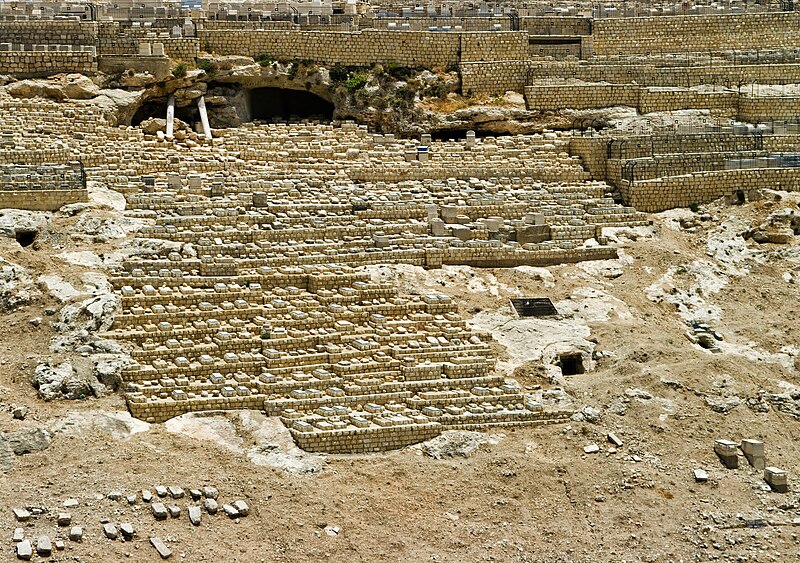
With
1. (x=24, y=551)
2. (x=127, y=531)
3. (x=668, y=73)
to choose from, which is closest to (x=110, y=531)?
(x=127, y=531)

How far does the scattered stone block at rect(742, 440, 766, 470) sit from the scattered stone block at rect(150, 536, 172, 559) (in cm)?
942

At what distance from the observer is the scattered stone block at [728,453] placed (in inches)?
1028

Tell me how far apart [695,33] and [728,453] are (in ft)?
60.2

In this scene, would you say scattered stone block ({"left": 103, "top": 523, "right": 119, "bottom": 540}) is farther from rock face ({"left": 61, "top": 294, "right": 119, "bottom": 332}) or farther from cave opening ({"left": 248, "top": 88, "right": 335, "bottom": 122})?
cave opening ({"left": 248, "top": 88, "right": 335, "bottom": 122})

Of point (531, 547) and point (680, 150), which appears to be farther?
point (680, 150)

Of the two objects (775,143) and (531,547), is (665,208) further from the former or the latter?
(531,547)

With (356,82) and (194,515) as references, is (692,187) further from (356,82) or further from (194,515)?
(194,515)

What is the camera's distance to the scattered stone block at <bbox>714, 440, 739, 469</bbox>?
2611 centimetres

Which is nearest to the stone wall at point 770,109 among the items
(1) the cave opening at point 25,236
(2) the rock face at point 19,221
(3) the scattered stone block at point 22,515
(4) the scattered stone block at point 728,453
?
(4) the scattered stone block at point 728,453

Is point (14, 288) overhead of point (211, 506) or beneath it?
overhead

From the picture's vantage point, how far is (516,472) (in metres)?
25.4

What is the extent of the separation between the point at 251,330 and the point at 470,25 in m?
15.4

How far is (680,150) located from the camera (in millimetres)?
36281

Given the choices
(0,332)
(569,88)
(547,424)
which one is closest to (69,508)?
(0,332)
